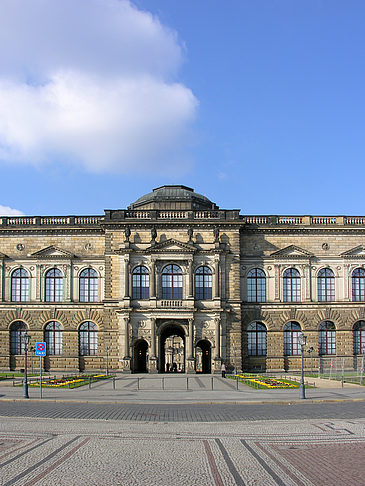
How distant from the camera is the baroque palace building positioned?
51125mm

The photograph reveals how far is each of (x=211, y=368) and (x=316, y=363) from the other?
9.95 m

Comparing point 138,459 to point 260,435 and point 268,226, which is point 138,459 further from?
point 268,226

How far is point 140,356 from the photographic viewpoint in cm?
5400

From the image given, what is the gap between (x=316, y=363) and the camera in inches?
2085

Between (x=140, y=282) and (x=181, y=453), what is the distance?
37.4 metres

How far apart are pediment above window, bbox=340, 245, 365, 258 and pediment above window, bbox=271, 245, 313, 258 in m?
3.33

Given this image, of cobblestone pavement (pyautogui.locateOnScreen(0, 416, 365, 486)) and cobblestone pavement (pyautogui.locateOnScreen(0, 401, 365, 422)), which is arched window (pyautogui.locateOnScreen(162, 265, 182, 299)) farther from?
cobblestone pavement (pyautogui.locateOnScreen(0, 416, 365, 486))

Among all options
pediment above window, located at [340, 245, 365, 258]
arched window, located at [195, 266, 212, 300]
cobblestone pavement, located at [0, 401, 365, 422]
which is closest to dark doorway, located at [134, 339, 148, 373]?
arched window, located at [195, 266, 212, 300]

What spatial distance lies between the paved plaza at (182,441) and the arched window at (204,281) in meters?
23.0

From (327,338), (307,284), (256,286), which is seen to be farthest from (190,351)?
(327,338)

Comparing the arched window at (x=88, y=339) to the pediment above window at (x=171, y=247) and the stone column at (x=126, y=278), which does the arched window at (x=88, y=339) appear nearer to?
the stone column at (x=126, y=278)

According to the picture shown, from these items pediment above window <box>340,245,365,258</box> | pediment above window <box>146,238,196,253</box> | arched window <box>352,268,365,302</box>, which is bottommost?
arched window <box>352,268,365,302</box>

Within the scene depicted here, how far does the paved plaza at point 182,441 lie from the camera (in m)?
12.1

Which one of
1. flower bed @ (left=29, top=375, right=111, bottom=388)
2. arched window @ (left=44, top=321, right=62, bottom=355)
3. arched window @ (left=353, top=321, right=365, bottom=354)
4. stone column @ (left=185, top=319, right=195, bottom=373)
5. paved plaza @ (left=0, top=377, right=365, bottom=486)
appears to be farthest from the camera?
arched window @ (left=44, top=321, right=62, bottom=355)
